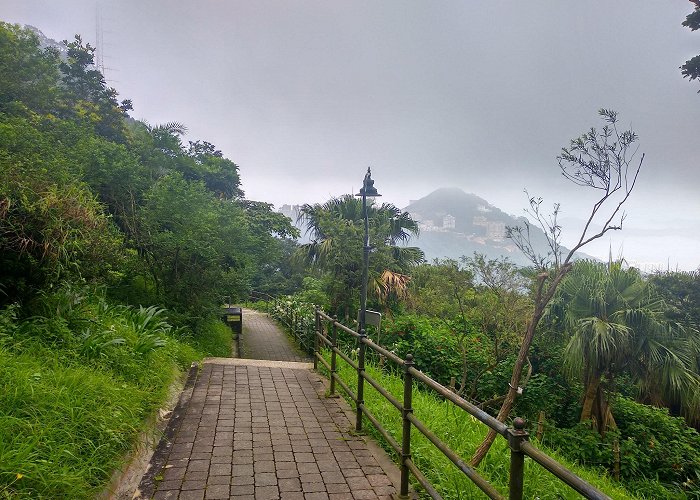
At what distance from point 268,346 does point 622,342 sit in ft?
32.0

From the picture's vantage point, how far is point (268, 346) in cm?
1438

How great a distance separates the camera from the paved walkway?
329 centimetres

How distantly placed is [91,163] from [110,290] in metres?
2.91

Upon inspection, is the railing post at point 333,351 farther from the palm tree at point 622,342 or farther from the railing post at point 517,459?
the palm tree at point 622,342

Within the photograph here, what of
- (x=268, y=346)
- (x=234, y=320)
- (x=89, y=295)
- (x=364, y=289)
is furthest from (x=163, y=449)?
(x=234, y=320)

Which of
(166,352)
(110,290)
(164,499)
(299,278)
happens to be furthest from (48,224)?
(299,278)

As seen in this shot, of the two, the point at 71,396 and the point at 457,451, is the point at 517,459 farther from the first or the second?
the point at 71,396

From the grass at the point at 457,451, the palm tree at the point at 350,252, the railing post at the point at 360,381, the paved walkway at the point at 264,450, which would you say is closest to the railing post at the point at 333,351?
the paved walkway at the point at 264,450

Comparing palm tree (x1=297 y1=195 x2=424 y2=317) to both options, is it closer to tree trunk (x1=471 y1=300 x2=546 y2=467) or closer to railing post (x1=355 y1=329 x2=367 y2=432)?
railing post (x1=355 y1=329 x2=367 y2=432)

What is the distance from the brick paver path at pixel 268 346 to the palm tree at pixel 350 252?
191 cm

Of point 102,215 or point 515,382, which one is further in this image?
point 102,215

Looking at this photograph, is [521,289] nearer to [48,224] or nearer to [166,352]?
[166,352]

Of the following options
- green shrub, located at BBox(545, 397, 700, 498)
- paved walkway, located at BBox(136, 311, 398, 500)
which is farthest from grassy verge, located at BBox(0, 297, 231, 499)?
green shrub, located at BBox(545, 397, 700, 498)

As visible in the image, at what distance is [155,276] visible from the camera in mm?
10414
